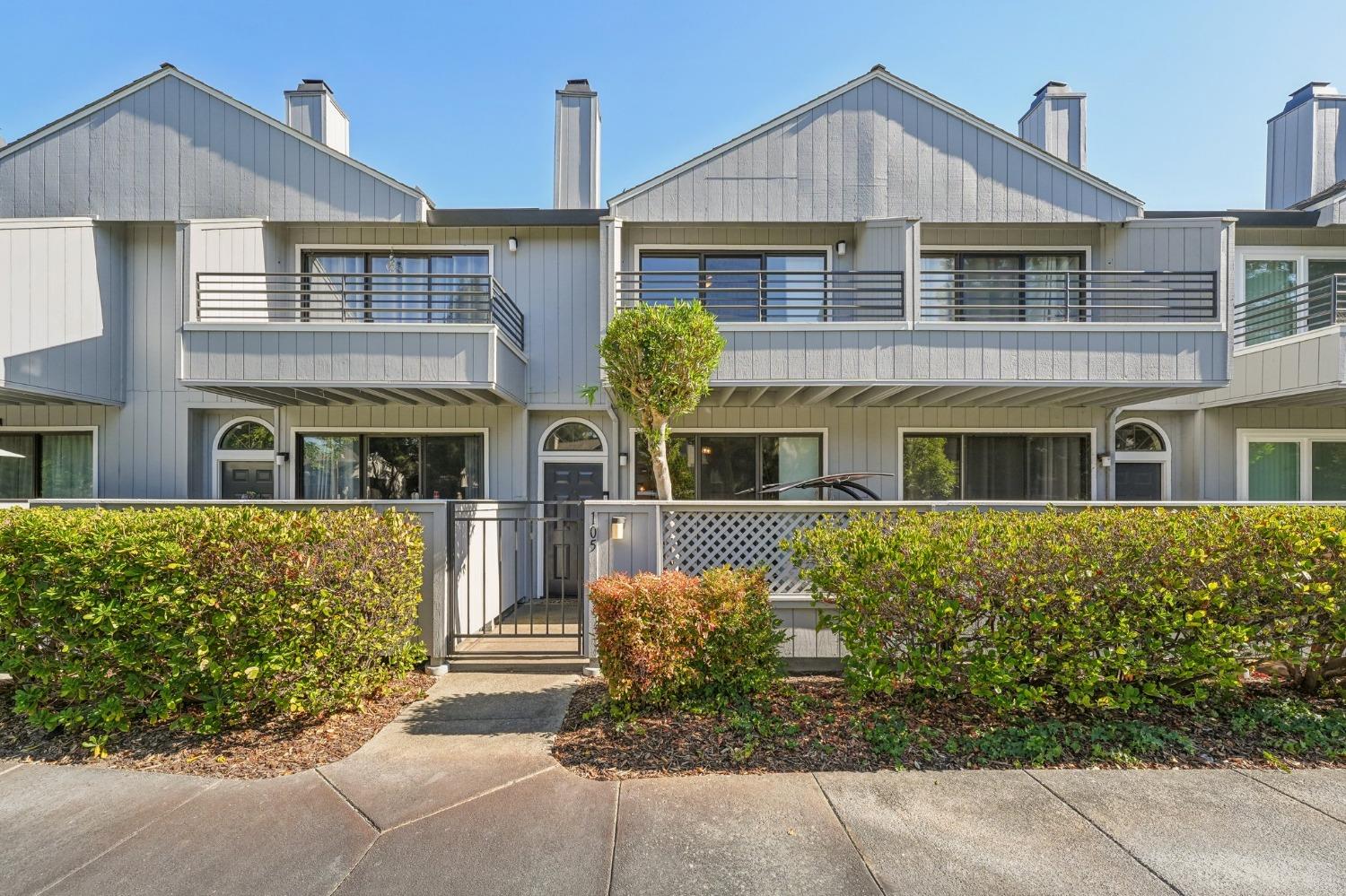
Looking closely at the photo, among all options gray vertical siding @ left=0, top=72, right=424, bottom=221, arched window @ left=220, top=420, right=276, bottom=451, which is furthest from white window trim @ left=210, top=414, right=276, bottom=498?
gray vertical siding @ left=0, top=72, right=424, bottom=221

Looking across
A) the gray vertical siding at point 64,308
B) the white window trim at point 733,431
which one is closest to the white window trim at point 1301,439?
the white window trim at point 733,431

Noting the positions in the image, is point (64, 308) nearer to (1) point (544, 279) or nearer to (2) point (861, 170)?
(1) point (544, 279)

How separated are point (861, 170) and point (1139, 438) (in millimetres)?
6398

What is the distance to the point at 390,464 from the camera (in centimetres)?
918

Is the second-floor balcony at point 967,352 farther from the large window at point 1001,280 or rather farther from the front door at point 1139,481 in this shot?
the front door at point 1139,481

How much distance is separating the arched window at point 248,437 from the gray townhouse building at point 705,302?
1.7 inches

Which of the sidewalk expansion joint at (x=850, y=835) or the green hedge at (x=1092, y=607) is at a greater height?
the green hedge at (x=1092, y=607)

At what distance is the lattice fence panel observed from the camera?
225 inches

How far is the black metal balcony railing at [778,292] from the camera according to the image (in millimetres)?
7820

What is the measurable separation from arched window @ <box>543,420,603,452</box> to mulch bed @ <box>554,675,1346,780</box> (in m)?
5.15

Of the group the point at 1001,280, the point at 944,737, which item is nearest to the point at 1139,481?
the point at 1001,280

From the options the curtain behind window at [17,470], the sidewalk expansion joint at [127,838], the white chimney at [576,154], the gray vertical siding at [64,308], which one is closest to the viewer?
the sidewalk expansion joint at [127,838]

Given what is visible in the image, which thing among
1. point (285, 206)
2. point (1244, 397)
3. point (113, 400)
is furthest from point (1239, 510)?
point (113, 400)

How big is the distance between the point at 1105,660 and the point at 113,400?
1262cm
